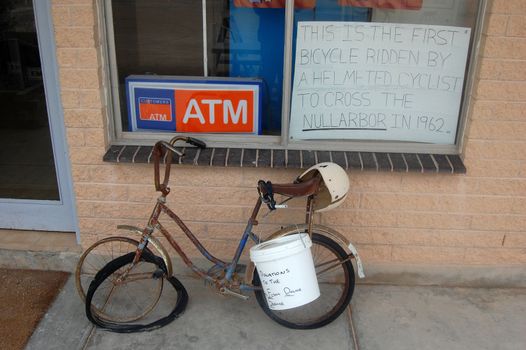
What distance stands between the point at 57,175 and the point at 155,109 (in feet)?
2.87

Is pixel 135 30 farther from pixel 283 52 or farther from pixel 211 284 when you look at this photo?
pixel 211 284

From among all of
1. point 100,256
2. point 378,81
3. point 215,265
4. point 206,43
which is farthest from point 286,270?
point 206,43

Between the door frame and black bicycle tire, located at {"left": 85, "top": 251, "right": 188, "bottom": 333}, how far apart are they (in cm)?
67

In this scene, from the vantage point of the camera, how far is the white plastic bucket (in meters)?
2.65

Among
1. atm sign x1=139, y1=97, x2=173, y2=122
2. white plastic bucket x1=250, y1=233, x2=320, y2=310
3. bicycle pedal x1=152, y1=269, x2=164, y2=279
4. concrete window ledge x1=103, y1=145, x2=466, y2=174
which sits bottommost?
bicycle pedal x1=152, y1=269, x2=164, y2=279

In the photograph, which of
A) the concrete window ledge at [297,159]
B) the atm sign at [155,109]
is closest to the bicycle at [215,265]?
the concrete window ledge at [297,159]

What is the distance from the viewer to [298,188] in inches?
106

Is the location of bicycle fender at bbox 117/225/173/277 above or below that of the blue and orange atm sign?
below

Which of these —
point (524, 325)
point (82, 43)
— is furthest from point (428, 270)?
point (82, 43)

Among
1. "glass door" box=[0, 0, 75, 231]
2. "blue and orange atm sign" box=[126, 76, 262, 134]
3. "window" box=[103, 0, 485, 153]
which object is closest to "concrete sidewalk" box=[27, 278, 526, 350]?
"glass door" box=[0, 0, 75, 231]

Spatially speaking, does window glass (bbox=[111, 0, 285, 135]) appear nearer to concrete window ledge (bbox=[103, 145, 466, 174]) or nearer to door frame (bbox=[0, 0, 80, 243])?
Result: concrete window ledge (bbox=[103, 145, 466, 174])

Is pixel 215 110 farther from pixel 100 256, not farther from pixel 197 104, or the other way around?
pixel 100 256

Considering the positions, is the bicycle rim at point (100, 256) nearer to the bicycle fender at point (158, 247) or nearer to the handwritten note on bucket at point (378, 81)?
the bicycle fender at point (158, 247)

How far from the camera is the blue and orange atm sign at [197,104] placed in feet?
10.7
